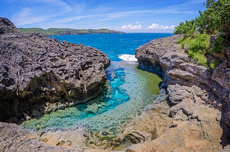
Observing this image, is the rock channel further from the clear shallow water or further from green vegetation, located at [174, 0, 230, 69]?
the clear shallow water

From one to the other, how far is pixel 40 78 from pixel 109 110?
28.1 ft

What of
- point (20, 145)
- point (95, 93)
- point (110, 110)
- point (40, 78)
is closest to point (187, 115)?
point (110, 110)

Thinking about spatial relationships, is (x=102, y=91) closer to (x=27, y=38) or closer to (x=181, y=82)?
(x=181, y=82)

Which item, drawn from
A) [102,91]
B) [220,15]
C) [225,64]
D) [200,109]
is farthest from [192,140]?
[102,91]

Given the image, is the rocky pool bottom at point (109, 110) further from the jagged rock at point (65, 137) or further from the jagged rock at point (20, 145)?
the jagged rock at point (20, 145)

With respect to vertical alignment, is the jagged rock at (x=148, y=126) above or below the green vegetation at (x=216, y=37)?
below

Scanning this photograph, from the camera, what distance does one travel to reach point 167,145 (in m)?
8.55

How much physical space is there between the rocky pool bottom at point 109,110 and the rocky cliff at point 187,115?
1652 mm

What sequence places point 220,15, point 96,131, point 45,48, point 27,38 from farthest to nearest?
point 27,38, point 45,48, point 96,131, point 220,15

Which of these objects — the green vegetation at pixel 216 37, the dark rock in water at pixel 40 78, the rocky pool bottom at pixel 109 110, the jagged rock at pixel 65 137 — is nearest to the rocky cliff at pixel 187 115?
the green vegetation at pixel 216 37

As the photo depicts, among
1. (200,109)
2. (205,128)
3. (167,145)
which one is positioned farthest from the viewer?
(200,109)

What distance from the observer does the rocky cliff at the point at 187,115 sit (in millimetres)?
8618

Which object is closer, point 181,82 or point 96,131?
point 96,131

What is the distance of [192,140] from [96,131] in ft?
26.1
